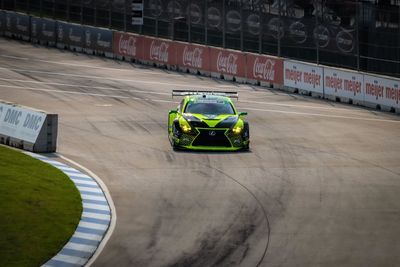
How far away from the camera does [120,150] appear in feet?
96.0

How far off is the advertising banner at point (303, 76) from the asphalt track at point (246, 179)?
83cm

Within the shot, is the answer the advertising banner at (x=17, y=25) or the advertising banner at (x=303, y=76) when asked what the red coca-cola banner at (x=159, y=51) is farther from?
the advertising banner at (x=17, y=25)

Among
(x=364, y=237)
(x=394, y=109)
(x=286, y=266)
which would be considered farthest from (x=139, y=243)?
(x=394, y=109)

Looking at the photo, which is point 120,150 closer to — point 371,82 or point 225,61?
point 371,82

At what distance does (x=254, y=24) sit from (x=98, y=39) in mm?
12714

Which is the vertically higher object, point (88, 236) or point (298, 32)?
point (298, 32)

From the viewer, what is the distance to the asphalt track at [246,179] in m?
19.2

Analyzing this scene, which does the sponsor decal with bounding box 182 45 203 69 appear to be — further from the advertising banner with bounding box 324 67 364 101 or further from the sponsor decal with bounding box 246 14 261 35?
the advertising banner with bounding box 324 67 364 101

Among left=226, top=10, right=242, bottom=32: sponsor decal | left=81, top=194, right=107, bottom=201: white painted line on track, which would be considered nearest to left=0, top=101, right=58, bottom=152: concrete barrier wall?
left=81, top=194, right=107, bottom=201: white painted line on track

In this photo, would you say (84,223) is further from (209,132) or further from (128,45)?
(128,45)

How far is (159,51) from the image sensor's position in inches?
2039

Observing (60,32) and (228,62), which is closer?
(228,62)

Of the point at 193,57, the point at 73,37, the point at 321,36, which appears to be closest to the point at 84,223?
the point at 321,36

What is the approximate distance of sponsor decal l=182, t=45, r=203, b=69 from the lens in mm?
48969
